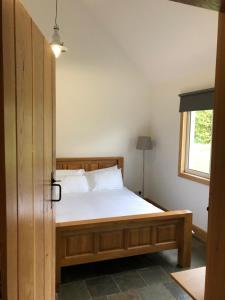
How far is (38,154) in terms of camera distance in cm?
129

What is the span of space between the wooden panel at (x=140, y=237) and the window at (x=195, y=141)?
1.17m

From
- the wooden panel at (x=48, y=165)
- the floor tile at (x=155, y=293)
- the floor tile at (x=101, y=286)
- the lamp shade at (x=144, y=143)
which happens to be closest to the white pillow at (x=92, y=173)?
the lamp shade at (x=144, y=143)

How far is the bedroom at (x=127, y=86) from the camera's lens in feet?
11.3

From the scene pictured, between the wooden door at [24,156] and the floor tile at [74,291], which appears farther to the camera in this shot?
the floor tile at [74,291]

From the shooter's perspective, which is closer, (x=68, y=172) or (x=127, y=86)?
(x=68, y=172)

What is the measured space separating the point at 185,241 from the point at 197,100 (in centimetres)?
180

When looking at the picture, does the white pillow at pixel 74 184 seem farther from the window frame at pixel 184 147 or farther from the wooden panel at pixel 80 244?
the window frame at pixel 184 147

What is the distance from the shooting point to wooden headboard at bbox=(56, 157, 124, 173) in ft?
14.0

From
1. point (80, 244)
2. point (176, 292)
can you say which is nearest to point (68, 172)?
point (80, 244)

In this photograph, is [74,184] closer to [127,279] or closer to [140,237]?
[140,237]

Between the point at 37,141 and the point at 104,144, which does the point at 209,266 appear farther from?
the point at 104,144

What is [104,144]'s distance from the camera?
454 cm

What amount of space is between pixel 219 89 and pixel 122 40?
11.4 ft

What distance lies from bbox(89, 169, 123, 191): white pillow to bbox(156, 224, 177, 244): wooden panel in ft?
4.78
